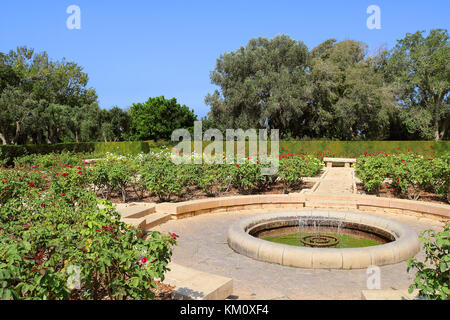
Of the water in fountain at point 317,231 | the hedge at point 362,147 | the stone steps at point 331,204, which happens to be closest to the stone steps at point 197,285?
the water in fountain at point 317,231

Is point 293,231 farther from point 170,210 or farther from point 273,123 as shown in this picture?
point 273,123

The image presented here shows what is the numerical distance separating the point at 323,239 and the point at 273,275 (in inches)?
78.6

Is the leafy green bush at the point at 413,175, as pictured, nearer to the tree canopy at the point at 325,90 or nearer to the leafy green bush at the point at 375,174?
the leafy green bush at the point at 375,174

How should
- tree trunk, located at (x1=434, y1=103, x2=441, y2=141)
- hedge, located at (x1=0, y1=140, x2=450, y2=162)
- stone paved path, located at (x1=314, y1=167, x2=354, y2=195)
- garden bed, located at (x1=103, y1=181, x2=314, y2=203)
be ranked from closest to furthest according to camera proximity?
garden bed, located at (x1=103, y1=181, x2=314, y2=203) < stone paved path, located at (x1=314, y1=167, x2=354, y2=195) < hedge, located at (x1=0, y1=140, x2=450, y2=162) < tree trunk, located at (x1=434, y1=103, x2=441, y2=141)

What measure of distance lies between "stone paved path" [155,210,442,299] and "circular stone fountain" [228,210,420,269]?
0.39ft

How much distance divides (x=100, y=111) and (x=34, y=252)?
41.3m

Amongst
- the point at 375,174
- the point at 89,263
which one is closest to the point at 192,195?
the point at 375,174

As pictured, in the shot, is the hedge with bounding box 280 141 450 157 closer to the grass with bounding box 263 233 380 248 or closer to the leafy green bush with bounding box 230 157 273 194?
the leafy green bush with bounding box 230 157 273 194

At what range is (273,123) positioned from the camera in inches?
1195

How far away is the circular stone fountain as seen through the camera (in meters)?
4.87

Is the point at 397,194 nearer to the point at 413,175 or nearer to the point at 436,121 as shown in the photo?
the point at 413,175

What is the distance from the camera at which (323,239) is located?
6.31 m

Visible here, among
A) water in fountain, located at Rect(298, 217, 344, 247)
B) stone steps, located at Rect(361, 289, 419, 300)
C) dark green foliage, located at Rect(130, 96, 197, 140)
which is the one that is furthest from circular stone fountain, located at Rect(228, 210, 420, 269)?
dark green foliage, located at Rect(130, 96, 197, 140)
